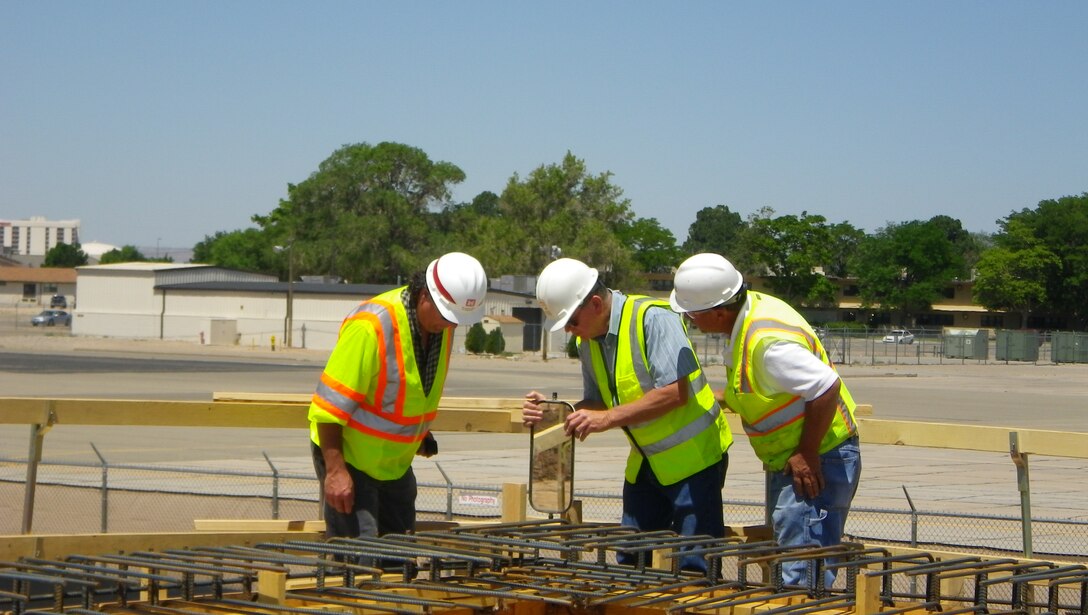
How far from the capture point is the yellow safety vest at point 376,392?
212 inches

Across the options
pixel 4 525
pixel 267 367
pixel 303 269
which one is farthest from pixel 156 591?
pixel 303 269

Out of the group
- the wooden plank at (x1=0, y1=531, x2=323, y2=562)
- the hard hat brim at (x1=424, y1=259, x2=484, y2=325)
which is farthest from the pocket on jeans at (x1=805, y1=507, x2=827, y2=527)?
the wooden plank at (x1=0, y1=531, x2=323, y2=562)

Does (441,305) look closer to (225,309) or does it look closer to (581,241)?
(225,309)

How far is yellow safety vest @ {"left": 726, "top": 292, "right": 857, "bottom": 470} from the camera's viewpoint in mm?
5332

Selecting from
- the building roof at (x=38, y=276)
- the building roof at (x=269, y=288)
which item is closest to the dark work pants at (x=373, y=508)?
the building roof at (x=269, y=288)

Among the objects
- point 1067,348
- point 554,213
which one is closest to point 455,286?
point 1067,348

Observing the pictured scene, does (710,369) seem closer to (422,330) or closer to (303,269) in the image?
(422,330)

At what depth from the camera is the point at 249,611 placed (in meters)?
3.59

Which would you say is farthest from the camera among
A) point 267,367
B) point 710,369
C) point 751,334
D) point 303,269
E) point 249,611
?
point 303,269

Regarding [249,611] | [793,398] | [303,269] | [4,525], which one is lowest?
[4,525]

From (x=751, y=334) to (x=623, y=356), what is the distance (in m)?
0.60

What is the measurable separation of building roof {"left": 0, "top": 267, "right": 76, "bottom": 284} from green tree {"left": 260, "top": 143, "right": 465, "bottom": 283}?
102ft

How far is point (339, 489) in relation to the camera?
5.39 m

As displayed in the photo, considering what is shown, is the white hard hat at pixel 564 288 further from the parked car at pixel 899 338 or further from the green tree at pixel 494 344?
the parked car at pixel 899 338
